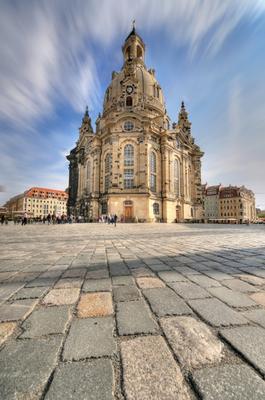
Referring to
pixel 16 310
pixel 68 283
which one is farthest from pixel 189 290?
pixel 16 310

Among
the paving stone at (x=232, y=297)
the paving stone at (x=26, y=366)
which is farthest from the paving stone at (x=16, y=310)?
the paving stone at (x=232, y=297)

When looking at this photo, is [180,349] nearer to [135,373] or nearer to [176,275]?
[135,373]

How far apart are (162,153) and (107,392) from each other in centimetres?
4066

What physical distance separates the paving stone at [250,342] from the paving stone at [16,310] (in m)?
1.57

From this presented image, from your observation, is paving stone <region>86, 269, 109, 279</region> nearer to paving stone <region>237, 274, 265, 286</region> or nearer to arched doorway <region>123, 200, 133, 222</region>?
paving stone <region>237, 274, 265, 286</region>

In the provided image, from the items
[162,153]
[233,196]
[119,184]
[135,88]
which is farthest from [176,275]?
[233,196]

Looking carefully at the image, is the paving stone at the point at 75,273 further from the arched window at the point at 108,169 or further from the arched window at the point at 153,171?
the arched window at the point at 153,171

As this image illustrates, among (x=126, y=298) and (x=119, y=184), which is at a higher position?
(x=119, y=184)

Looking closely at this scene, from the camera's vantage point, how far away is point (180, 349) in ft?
4.21

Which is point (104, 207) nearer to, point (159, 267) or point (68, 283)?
point (159, 267)

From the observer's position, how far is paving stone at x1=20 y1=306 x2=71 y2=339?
1493mm

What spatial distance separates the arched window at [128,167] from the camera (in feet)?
120

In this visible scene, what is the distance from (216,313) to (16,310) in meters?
1.73

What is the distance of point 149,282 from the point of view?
8.80 ft
